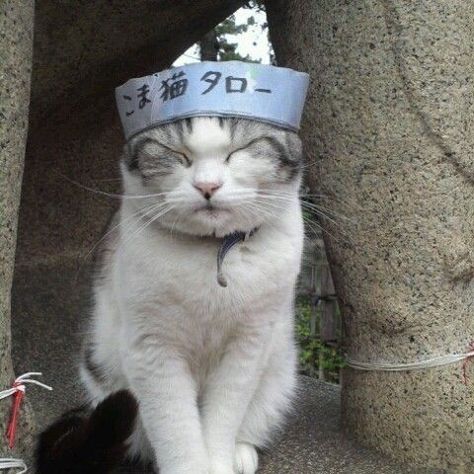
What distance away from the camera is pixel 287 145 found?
1300mm

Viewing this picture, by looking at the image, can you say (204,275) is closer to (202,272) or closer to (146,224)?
(202,272)

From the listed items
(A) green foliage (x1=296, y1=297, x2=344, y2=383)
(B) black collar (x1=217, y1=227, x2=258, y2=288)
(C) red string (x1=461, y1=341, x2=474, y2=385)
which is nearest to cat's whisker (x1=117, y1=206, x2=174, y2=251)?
(B) black collar (x1=217, y1=227, x2=258, y2=288)

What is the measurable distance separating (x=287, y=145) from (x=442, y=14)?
46 cm

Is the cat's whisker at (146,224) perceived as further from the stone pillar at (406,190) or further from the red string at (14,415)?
the stone pillar at (406,190)

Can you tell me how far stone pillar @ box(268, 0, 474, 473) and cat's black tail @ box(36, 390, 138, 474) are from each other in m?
0.63

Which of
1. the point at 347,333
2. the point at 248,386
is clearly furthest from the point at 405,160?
the point at 248,386

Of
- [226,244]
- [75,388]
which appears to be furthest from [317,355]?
[226,244]

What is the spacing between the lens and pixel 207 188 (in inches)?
45.6

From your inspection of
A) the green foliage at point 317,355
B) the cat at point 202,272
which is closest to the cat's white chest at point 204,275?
the cat at point 202,272

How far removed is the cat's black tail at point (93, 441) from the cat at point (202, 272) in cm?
7

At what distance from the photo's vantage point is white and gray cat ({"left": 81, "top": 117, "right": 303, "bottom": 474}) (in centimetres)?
121

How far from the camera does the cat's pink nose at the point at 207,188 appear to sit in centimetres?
116

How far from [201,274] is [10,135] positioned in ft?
1.35

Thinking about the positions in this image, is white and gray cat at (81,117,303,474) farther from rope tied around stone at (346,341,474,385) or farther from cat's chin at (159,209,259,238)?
rope tied around stone at (346,341,474,385)
